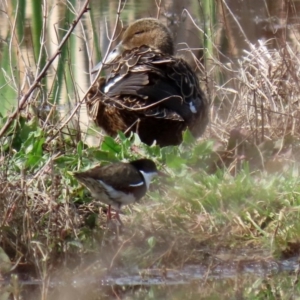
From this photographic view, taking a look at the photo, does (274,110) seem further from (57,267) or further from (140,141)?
(57,267)

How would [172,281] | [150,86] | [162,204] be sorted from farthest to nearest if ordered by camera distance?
1. [150,86]
2. [162,204]
3. [172,281]

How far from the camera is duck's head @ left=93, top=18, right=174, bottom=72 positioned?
25.9 feet

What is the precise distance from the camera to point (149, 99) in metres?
6.71

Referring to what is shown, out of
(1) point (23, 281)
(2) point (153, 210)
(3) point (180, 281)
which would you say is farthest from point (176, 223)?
(1) point (23, 281)

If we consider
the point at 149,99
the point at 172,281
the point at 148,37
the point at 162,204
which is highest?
the point at 148,37

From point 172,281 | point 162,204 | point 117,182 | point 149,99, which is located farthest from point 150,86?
point 172,281

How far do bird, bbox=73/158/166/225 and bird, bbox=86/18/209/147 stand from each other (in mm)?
1033

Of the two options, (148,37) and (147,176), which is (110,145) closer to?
(147,176)

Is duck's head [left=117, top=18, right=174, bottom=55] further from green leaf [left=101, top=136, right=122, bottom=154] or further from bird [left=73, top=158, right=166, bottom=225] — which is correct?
bird [left=73, top=158, right=166, bottom=225]

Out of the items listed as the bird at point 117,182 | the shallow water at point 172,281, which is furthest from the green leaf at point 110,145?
the shallow water at point 172,281

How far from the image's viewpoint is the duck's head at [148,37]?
25.9 ft

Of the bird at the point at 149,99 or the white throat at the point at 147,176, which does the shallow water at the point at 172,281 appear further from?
the bird at the point at 149,99

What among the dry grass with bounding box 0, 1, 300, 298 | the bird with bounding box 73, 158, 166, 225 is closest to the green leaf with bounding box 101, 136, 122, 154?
the dry grass with bounding box 0, 1, 300, 298

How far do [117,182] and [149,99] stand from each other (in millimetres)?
1479
